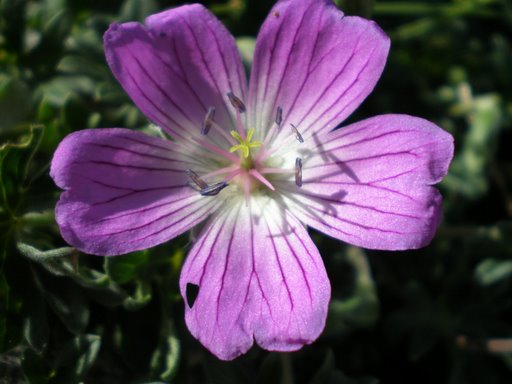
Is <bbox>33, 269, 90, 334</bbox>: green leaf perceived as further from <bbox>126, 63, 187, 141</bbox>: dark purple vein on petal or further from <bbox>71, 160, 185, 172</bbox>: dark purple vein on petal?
<bbox>126, 63, 187, 141</bbox>: dark purple vein on petal

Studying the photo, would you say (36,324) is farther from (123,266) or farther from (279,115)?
(279,115)

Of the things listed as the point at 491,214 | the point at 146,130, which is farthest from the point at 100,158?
the point at 491,214

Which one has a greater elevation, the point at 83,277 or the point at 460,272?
the point at 83,277

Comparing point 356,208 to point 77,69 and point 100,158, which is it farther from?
point 77,69

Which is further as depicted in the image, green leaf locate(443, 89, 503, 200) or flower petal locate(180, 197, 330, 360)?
green leaf locate(443, 89, 503, 200)

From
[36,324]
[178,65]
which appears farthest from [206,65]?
[36,324]

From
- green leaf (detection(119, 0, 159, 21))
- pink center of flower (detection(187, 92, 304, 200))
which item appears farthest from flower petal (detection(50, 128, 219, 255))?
green leaf (detection(119, 0, 159, 21))
